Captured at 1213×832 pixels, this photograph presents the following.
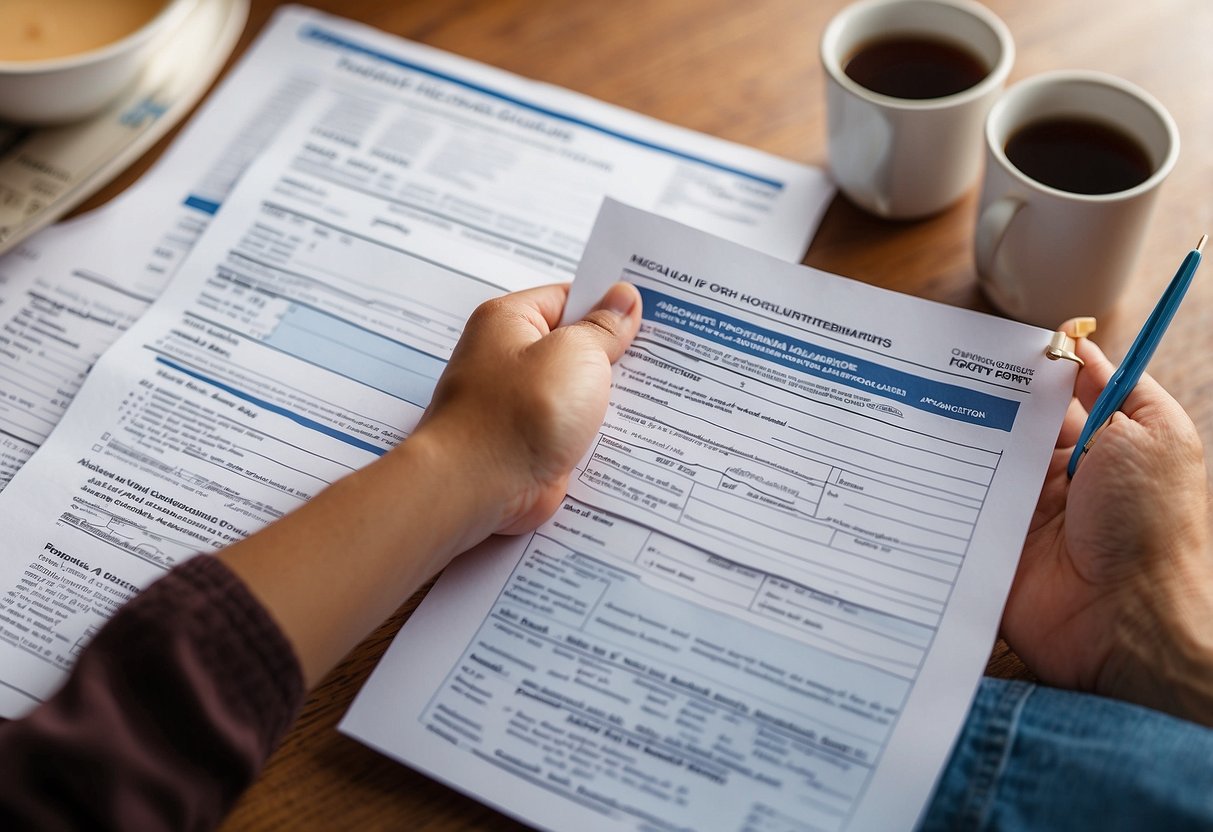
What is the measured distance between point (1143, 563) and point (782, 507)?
19 centimetres

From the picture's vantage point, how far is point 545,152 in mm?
804

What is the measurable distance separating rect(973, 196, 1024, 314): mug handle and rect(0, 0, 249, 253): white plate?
0.62 m

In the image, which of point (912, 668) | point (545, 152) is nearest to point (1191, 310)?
point (912, 668)

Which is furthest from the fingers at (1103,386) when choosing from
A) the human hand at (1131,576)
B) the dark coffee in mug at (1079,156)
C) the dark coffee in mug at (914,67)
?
the dark coffee in mug at (914,67)

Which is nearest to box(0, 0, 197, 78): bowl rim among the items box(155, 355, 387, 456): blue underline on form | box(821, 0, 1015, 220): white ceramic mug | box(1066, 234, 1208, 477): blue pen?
box(155, 355, 387, 456): blue underline on form

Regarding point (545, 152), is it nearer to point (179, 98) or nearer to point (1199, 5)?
point (179, 98)

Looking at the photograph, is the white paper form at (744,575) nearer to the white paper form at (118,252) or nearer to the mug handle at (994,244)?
the mug handle at (994,244)

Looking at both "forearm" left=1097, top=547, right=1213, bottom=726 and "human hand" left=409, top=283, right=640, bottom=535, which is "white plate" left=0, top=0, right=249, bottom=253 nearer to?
"human hand" left=409, top=283, right=640, bottom=535

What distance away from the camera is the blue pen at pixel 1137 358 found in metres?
0.55

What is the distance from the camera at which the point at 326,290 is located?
0.73 metres

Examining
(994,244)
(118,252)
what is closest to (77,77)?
(118,252)

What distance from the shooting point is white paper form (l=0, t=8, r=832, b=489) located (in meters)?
0.74

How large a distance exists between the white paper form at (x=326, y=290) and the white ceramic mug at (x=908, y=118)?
6cm

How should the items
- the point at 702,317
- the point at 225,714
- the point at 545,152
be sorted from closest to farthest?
Result: the point at 225,714
the point at 702,317
the point at 545,152
